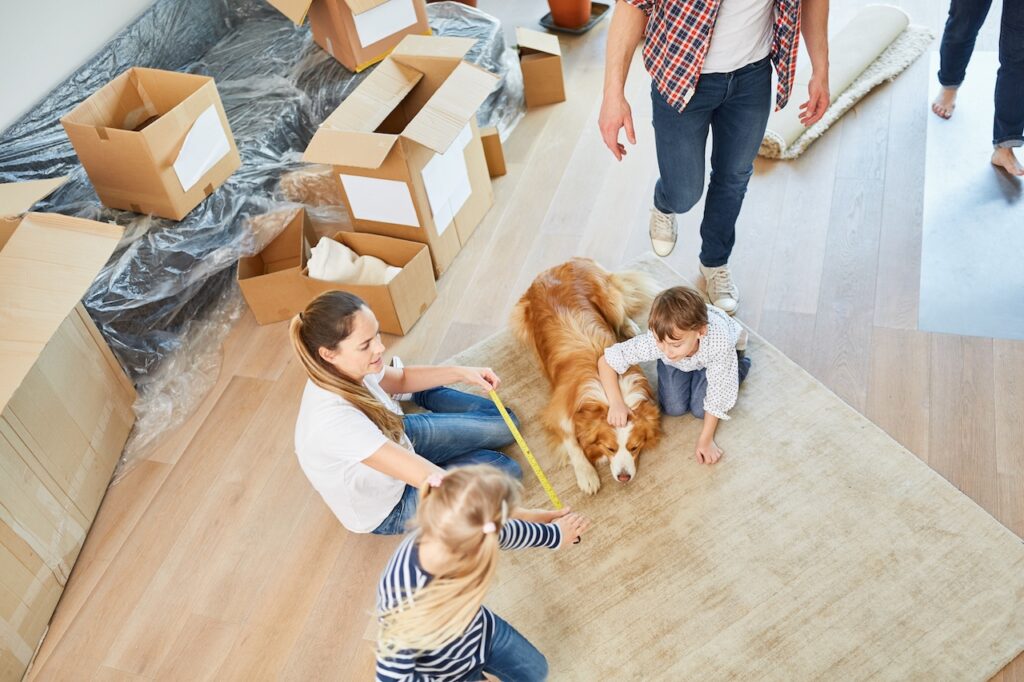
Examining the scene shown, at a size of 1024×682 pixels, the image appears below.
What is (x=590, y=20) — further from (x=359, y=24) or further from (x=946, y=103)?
(x=946, y=103)

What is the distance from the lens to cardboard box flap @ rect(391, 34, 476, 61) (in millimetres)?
3055

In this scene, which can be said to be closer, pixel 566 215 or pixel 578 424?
pixel 578 424

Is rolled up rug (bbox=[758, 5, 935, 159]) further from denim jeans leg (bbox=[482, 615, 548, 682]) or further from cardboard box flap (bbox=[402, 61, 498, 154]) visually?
denim jeans leg (bbox=[482, 615, 548, 682])

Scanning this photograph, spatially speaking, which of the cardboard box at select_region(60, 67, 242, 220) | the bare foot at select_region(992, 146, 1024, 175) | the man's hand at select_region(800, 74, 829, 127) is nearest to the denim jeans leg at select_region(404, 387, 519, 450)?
the cardboard box at select_region(60, 67, 242, 220)

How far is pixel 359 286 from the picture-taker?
274 centimetres

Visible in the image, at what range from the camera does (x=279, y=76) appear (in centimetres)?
354

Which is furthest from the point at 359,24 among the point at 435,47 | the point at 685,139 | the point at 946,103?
the point at 946,103

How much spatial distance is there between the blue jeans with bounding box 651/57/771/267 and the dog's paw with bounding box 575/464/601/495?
0.84 meters

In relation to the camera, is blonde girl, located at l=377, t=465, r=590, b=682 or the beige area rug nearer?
blonde girl, located at l=377, t=465, r=590, b=682

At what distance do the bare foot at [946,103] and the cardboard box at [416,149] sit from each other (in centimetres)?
173

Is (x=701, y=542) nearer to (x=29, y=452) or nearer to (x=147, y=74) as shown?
(x=29, y=452)

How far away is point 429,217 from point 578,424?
37.6 inches

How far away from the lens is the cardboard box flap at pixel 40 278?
201cm

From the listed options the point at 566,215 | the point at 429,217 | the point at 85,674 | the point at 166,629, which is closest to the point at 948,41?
the point at 566,215
